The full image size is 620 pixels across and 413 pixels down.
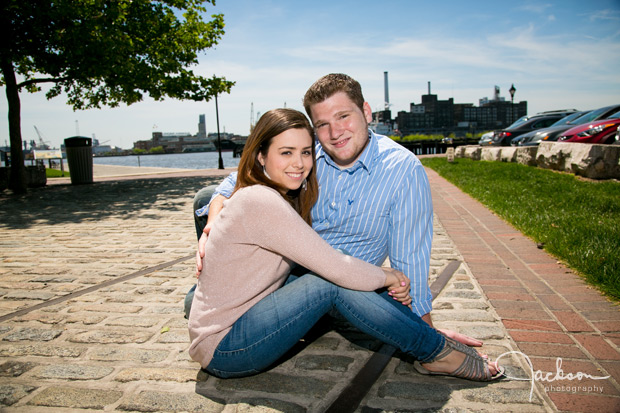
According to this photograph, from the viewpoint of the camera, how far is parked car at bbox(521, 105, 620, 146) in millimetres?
11711

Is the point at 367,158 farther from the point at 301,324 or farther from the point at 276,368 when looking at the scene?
the point at 276,368

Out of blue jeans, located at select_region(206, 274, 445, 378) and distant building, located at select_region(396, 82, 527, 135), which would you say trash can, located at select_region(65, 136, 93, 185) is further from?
distant building, located at select_region(396, 82, 527, 135)

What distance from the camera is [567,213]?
5.38 m

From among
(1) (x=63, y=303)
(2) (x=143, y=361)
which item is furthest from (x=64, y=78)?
(2) (x=143, y=361)

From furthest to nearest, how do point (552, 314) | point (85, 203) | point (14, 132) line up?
point (14, 132)
point (85, 203)
point (552, 314)

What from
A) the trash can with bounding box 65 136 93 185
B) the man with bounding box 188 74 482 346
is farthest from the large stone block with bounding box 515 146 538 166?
the trash can with bounding box 65 136 93 185

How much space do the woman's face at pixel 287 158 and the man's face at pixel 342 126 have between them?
0.95 ft

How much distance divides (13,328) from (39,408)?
4.17 feet

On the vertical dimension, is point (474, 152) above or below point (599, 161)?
above

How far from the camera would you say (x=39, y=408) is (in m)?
2.03

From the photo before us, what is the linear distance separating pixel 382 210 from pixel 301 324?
0.83 meters

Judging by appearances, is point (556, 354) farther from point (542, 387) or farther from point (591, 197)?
point (591, 197)

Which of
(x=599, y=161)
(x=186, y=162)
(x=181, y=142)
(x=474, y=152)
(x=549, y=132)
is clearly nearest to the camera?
(x=599, y=161)

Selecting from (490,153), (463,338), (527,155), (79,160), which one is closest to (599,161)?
(527,155)
